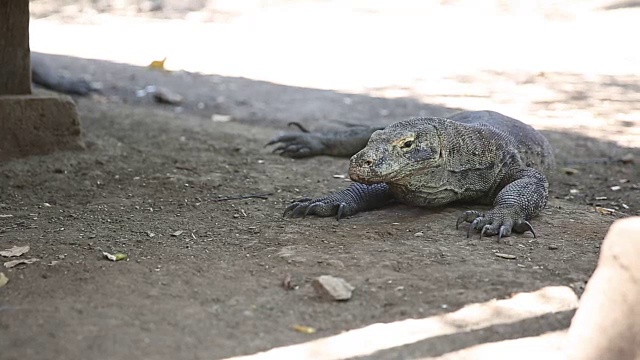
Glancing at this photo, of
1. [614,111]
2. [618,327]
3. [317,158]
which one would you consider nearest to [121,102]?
[317,158]

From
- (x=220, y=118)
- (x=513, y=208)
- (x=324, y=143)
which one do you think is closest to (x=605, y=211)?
(x=513, y=208)

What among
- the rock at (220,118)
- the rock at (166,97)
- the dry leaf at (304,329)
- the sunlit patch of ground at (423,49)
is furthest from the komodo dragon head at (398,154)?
the rock at (166,97)

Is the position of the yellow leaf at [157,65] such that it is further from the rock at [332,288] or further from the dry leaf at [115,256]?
the rock at [332,288]

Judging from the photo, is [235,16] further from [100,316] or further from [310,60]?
[100,316]

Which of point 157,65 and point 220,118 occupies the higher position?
point 157,65

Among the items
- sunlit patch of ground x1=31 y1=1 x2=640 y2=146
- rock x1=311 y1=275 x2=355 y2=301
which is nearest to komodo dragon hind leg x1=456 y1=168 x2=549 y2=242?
rock x1=311 y1=275 x2=355 y2=301

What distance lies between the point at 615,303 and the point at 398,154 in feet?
6.02

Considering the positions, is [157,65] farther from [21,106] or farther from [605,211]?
[605,211]

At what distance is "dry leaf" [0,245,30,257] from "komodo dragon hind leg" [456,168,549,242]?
1.97 metres

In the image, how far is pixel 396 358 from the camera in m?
2.52

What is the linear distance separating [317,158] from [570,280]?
291 centimetres

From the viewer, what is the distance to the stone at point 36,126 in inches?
199

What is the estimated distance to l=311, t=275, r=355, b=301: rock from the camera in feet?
9.82

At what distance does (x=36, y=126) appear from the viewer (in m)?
5.18
